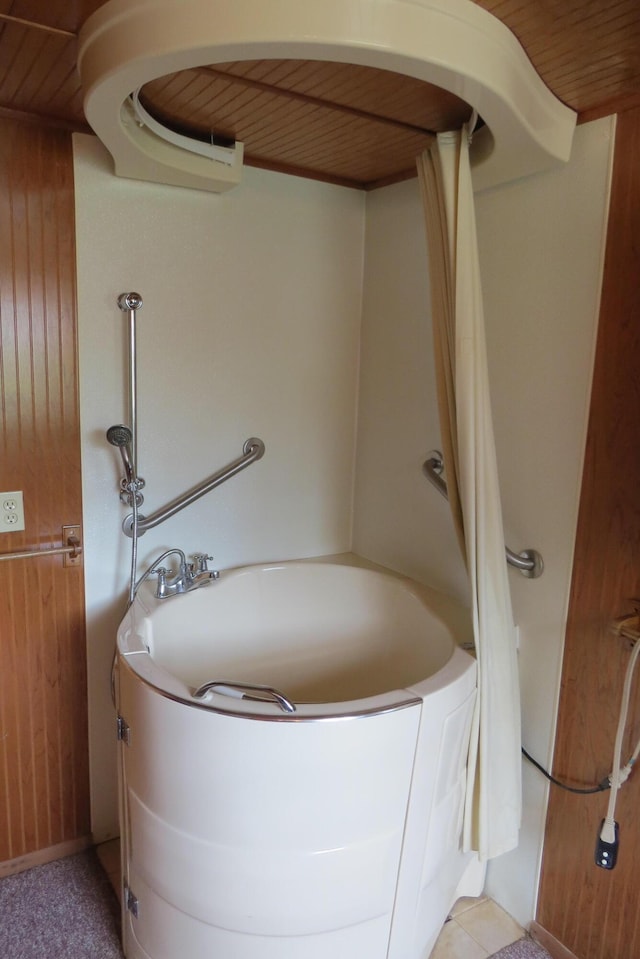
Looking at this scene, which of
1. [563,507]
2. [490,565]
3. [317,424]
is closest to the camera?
[490,565]

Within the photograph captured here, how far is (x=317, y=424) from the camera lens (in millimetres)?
2422

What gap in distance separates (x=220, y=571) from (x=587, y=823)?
132 cm

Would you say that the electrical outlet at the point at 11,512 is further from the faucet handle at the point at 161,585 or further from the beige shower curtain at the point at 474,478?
the beige shower curtain at the point at 474,478

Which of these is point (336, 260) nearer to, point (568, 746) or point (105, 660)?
point (105, 660)

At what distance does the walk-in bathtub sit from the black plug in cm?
35

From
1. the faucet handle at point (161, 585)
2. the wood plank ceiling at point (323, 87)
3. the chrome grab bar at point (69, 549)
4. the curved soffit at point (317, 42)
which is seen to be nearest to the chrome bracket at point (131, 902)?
the faucet handle at point (161, 585)

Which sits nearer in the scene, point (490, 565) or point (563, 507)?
point (490, 565)

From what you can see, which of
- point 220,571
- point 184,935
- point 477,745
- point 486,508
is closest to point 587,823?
point 477,745

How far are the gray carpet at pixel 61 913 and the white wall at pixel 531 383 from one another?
1.16 meters

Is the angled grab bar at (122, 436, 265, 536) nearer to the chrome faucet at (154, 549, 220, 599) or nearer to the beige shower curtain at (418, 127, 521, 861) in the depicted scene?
the chrome faucet at (154, 549, 220, 599)

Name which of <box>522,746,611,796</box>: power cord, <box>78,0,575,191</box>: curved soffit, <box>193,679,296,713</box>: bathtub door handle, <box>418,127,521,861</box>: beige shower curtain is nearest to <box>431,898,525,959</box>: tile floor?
<box>418,127,521,861</box>: beige shower curtain

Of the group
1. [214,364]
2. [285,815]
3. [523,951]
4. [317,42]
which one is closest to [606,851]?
[523,951]

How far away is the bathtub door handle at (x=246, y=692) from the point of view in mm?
1379

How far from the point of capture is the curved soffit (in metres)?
1.14
